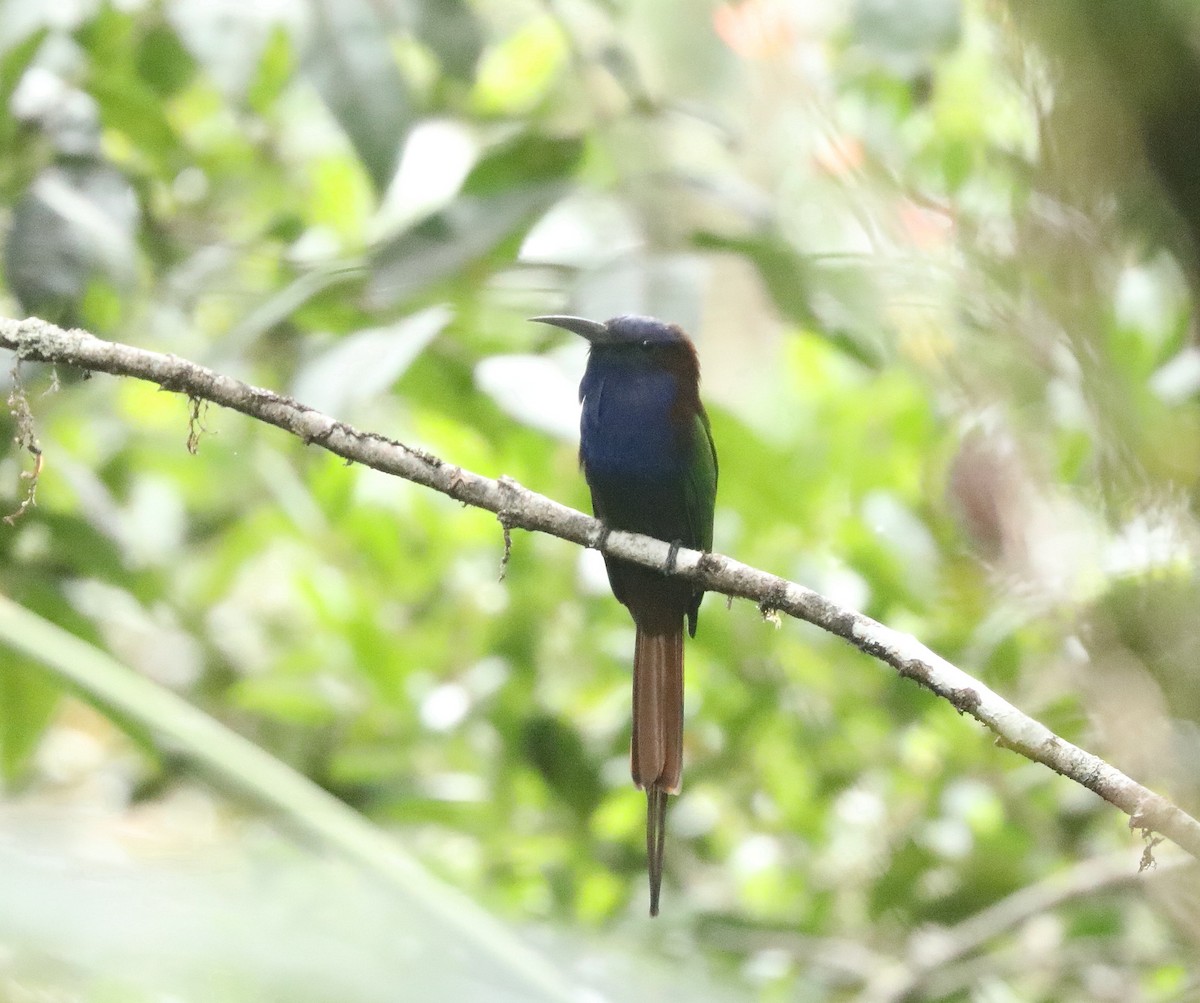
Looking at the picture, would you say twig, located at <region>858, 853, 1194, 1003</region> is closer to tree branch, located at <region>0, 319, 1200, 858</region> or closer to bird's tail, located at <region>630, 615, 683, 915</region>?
bird's tail, located at <region>630, 615, 683, 915</region>

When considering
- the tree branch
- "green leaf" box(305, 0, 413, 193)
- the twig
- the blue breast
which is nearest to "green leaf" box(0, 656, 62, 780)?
the tree branch

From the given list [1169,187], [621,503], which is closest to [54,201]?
[621,503]

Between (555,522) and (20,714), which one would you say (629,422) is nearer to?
(555,522)

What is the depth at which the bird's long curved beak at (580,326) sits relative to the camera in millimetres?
2293

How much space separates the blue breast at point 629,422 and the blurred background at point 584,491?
0.46ft

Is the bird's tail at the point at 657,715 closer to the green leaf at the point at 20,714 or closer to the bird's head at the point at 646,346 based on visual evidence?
the bird's head at the point at 646,346

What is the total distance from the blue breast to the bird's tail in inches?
12.5

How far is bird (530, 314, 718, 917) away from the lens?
248 centimetres

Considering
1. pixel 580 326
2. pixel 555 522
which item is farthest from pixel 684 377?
pixel 555 522

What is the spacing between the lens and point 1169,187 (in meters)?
0.80

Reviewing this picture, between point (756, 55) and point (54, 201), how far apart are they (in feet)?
4.04

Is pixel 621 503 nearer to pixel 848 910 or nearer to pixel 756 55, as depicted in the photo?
pixel 756 55

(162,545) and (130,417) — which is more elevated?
(130,417)

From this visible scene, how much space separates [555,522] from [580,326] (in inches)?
30.0
